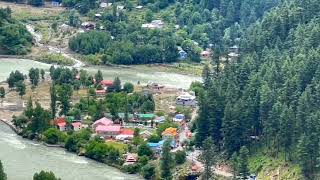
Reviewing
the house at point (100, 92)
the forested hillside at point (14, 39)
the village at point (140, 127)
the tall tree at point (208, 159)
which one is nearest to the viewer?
the tall tree at point (208, 159)

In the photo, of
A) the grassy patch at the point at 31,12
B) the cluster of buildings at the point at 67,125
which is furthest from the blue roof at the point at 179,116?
the grassy patch at the point at 31,12

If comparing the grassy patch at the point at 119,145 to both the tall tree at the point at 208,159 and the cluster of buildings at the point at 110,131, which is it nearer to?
the cluster of buildings at the point at 110,131

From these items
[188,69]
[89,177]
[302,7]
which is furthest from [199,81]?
[89,177]

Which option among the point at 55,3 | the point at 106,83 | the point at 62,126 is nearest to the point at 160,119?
the point at 62,126

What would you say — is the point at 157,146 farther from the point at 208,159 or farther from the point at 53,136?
the point at 208,159

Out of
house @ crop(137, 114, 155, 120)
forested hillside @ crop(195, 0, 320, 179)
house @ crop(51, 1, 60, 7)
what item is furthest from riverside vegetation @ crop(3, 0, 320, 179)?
house @ crop(51, 1, 60, 7)
